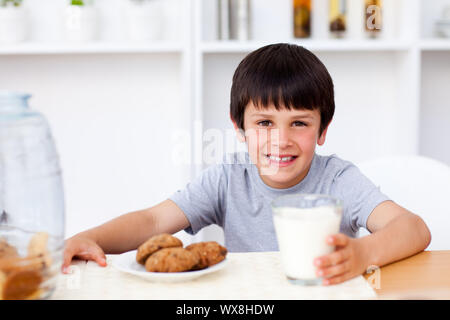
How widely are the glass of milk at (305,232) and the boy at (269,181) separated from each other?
187 millimetres

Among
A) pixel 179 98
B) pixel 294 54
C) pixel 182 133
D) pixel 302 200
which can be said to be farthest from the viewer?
pixel 179 98

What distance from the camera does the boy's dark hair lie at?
104 centimetres

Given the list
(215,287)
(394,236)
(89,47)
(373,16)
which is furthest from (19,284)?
(373,16)

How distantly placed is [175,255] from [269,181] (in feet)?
1.65

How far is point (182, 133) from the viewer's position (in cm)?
203

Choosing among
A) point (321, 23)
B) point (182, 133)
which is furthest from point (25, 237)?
point (321, 23)

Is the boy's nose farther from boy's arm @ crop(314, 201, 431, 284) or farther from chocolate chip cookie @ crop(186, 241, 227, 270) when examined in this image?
chocolate chip cookie @ crop(186, 241, 227, 270)

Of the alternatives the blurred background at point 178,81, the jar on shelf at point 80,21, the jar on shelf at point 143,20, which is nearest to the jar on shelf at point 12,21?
the blurred background at point 178,81

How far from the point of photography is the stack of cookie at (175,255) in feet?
2.24

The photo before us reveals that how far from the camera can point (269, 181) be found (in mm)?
1156

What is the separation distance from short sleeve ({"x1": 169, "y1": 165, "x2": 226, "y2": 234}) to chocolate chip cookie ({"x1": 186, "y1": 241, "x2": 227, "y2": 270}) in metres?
0.43

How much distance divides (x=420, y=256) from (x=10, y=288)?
574 mm

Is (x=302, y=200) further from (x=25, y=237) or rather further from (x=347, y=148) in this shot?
(x=347, y=148)
